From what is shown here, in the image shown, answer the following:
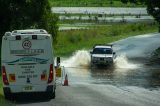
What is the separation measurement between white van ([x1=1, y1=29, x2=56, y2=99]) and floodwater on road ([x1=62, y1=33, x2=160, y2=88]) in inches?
434

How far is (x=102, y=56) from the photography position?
4850cm

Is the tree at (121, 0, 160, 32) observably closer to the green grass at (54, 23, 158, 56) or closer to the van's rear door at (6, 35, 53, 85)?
the green grass at (54, 23, 158, 56)

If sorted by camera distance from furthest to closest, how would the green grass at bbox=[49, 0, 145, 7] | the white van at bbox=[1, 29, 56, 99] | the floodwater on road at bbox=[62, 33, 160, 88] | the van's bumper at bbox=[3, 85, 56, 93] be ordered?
the green grass at bbox=[49, 0, 145, 7]
the floodwater on road at bbox=[62, 33, 160, 88]
the van's bumper at bbox=[3, 85, 56, 93]
the white van at bbox=[1, 29, 56, 99]

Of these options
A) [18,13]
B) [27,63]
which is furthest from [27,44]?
[18,13]

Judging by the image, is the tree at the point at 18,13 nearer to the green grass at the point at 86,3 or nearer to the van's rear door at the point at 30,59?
the van's rear door at the point at 30,59

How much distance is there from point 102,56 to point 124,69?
2386 millimetres

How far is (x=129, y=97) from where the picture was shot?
1031 inches

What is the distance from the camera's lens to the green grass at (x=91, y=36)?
2596 inches

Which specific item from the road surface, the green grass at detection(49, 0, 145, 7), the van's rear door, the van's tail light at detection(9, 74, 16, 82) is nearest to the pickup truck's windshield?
the road surface

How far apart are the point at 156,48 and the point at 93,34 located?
48.5 ft

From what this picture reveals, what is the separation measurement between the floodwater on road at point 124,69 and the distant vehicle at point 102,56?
71 cm

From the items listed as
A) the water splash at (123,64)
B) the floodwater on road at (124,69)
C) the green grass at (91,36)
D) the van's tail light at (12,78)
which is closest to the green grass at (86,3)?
the green grass at (91,36)

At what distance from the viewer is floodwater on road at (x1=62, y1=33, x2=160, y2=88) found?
1470 inches

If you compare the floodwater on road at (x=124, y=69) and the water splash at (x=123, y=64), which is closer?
the floodwater on road at (x=124, y=69)
